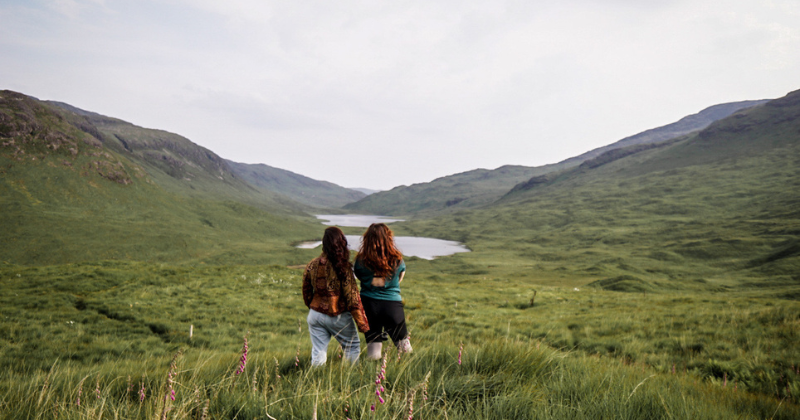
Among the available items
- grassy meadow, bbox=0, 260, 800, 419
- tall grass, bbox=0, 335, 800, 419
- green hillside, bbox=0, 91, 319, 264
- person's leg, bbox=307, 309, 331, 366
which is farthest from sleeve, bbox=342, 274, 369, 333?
green hillside, bbox=0, 91, 319, 264

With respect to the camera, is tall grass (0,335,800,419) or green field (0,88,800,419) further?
green field (0,88,800,419)

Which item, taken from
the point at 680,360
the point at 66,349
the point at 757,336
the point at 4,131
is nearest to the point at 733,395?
the point at 680,360

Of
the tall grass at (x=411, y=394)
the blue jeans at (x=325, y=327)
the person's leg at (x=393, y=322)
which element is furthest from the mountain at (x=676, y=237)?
the blue jeans at (x=325, y=327)

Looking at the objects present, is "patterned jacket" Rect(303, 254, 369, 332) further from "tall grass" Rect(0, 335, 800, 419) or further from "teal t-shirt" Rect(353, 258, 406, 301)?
"tall grass" Rect(0, 335, 800, 419)

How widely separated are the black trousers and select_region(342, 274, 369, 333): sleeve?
0.63ft

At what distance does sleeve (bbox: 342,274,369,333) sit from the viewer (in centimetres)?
545

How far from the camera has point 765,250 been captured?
7519cm

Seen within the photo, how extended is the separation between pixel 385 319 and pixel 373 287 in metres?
0.60

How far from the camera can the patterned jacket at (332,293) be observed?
18.4 feet

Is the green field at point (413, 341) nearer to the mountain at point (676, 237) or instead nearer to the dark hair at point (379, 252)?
the mountain at point (676, 237)

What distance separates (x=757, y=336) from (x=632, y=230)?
150 m

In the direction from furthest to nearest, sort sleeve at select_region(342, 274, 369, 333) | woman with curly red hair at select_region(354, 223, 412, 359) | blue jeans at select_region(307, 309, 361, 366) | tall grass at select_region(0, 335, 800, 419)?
woman with curly red hair at select_region(354, 223, 412, 359) < blue jeans at select_region(307, 309, 361, 366) < sleeve at select_region(342, 274, 369, 333) < tall grass at select_region(0, 335, 800, 419)

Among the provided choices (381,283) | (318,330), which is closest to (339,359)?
(318,330)

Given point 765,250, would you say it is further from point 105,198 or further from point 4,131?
point 4,131
